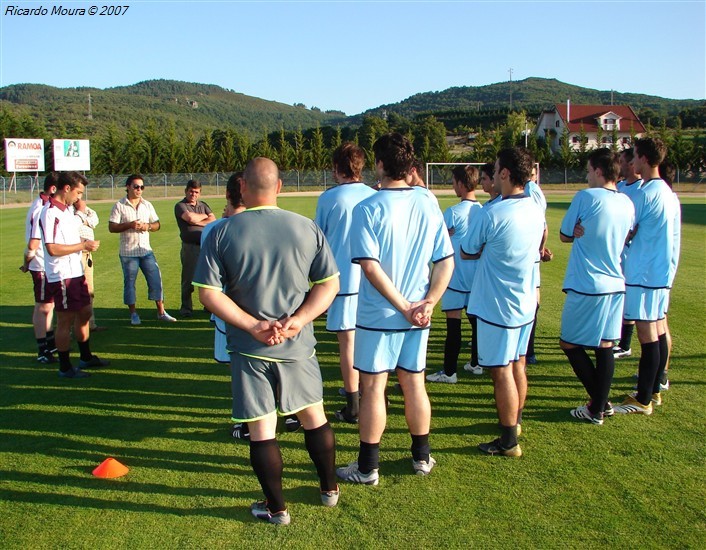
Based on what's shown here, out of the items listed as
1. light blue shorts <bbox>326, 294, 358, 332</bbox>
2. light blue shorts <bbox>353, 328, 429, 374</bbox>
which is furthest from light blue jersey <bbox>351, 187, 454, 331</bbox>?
light blue shorts <bbox>326, 294, 358, 332</bbox>

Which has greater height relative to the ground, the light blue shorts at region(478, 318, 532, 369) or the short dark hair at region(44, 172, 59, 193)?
the short dark hair at region(44, 172, 59, 193)

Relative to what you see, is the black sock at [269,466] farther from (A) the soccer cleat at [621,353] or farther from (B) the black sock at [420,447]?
(A) the soccer cleat at [621,353]

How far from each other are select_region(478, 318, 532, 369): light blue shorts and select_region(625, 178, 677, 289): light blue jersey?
5.51ft

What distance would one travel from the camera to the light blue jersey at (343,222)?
5.13 m

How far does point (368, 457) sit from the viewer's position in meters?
4.04

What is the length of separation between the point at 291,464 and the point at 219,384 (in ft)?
6.70

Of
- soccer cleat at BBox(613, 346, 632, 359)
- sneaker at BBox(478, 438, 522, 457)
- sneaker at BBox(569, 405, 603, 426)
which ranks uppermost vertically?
soccer cleat at BBox(613, 346, 632, 359)

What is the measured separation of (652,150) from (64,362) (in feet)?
19.7

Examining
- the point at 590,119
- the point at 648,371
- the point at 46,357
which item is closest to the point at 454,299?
the point at 648,371

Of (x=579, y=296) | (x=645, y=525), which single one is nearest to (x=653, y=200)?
(x=579, y=296)

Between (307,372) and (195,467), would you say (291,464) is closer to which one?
(195,467)

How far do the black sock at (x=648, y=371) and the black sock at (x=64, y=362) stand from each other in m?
5.46

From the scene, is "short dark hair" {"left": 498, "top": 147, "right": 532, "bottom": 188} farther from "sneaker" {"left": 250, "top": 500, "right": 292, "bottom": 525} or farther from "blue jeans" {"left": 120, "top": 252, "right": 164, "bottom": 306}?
"blue jeans" {"left": 120, "top": 252, "right": 164, "bottom": 306}

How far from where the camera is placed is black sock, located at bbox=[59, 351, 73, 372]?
6.34 m
